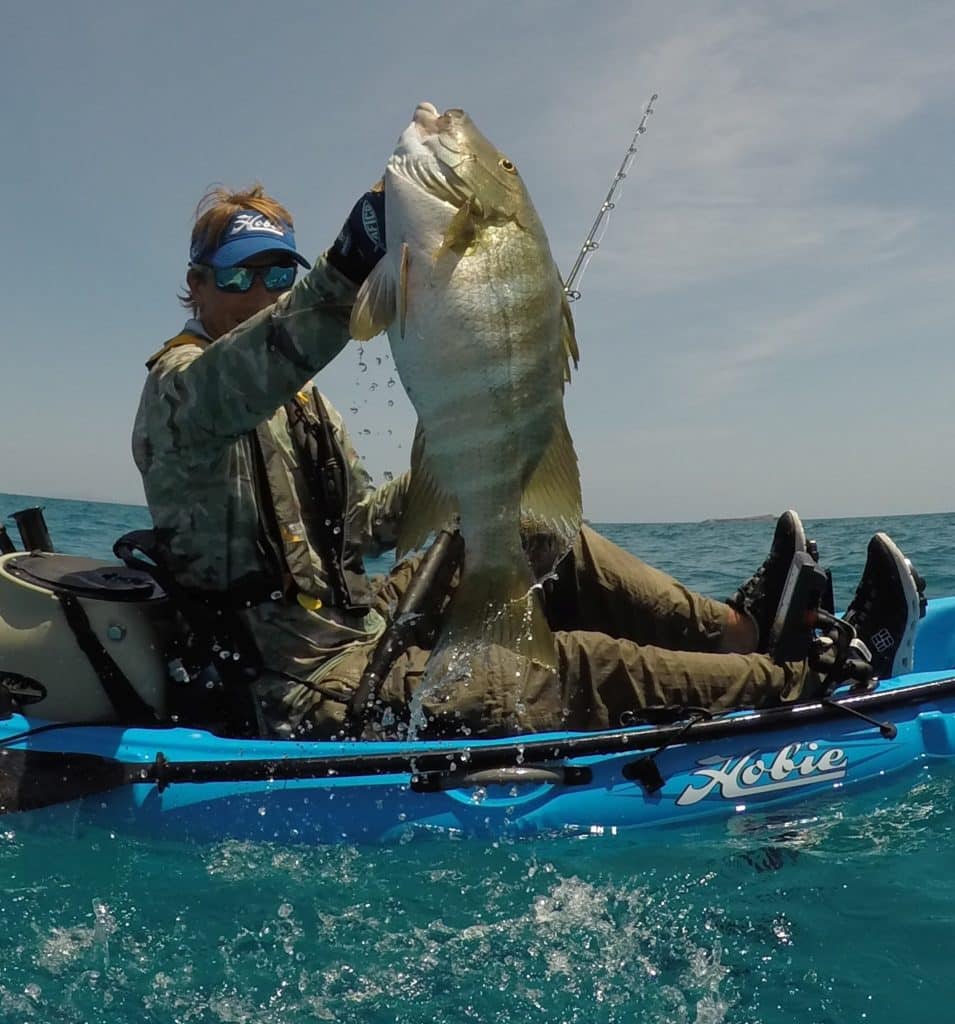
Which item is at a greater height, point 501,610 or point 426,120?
point 426,120

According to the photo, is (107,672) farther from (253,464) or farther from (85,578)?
(253,464)

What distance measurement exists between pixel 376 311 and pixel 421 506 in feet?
1.52

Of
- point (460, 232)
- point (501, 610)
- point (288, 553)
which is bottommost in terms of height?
point (501, 610)

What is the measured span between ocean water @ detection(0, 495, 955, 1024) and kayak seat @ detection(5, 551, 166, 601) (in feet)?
2.63

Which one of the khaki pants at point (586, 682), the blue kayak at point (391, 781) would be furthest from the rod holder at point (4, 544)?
the khaki pants at point (586, 682)

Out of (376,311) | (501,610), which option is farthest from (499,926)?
(376,311)

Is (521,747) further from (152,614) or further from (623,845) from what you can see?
(152,614)

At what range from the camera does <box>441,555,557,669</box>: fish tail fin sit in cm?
237

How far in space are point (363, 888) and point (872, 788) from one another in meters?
2.08

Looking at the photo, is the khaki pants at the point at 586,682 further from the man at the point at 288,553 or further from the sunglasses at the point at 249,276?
the sunglasses at the point at 249,276

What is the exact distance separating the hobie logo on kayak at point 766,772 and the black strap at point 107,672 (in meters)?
2.06

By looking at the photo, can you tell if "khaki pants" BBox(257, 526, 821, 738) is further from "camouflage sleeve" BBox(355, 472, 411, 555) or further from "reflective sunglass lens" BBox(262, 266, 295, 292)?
"reflective sunglass lens" BBox(262, 266, 295, 292)

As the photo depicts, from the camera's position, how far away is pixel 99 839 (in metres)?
3.51

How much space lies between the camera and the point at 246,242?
141 inches
